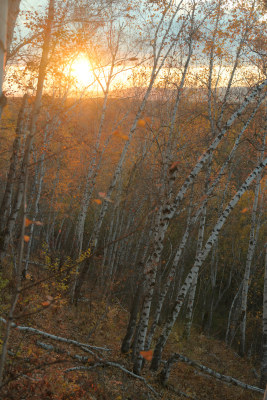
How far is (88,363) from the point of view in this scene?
6254 millimetres

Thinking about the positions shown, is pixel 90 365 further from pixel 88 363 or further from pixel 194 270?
pixel 194 270

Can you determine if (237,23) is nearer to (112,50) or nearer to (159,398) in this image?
(112,50)

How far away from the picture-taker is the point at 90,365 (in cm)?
625

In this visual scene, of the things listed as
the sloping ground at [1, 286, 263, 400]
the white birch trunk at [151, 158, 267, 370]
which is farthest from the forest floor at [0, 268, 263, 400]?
the white birch trunk at [151, 158, 267, 370]

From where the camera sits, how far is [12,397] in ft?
12.9

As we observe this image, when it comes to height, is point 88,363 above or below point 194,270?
below

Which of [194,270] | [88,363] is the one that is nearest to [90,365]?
[88,363]

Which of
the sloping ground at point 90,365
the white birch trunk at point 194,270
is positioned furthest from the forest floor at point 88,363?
the white birch trunk at point 194,270

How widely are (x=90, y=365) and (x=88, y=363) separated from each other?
0.17ft

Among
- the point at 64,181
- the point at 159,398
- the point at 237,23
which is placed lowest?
the point at 159,398

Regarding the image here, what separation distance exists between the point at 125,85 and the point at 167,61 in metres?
6.83

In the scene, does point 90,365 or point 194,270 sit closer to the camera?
point 90,365

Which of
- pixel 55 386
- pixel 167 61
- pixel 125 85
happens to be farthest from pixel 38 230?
pixel 55 386

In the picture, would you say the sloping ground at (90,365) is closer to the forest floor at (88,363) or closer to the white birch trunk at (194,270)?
the forest floor at (88,363)
